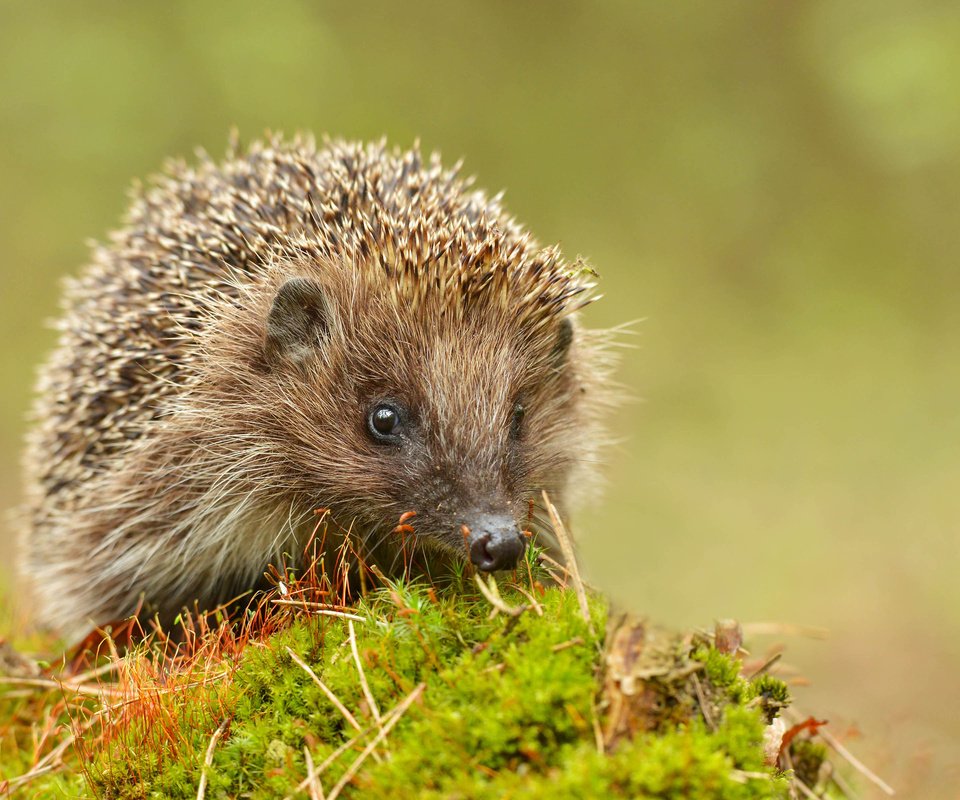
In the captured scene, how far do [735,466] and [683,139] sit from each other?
4160 mm

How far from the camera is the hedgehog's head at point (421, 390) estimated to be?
328 centimetres

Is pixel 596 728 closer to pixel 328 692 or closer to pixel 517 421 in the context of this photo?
pixel 328 692

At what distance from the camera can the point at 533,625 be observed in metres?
2.31

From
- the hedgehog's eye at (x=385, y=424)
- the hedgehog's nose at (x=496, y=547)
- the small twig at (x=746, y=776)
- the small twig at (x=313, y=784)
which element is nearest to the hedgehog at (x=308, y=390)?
the hedgehog's eye at (x=385, y=424)

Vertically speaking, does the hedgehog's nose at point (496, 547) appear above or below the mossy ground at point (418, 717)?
above

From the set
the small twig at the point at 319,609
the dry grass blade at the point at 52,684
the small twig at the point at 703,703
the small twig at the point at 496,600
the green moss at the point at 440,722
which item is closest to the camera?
the green moss at the point at 440,722

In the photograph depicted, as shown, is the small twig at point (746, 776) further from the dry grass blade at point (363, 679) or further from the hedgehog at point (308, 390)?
the hedgehog at point (308, 390)

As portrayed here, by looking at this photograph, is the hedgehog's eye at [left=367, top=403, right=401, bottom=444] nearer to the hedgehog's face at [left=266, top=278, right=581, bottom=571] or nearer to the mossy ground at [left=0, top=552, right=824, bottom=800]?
the hedgehog's face at [left=266, top=278, right=581, bottom=571]

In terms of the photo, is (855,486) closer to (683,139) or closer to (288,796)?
(683,139)

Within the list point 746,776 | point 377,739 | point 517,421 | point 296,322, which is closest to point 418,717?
point 377,739

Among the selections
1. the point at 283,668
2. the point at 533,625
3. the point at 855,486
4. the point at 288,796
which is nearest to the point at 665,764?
the point at 533,625

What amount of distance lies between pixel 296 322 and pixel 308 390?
0.26 meters

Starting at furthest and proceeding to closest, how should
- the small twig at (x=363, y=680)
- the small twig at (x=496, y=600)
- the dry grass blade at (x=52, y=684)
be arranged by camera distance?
the dry grass blade at (x=52, y=684), the small twig at (x=496, y=600), the small twig at (x=363, y=680)

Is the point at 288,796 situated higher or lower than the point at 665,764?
lower
